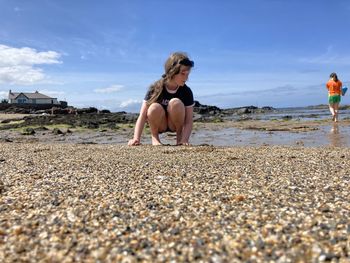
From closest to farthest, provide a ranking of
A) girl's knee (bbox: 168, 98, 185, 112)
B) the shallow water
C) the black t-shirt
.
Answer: girl's knee (bbox: 168, 98, 185, 112) < the black t-shirt < the shallow water

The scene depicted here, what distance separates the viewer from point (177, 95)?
734 cm

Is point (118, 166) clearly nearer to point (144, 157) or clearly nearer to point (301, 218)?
point (144, 157)

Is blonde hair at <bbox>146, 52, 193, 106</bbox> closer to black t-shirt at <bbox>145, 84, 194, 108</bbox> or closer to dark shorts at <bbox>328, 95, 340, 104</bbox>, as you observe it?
black t-shirt at <bbox>145, 84, 194, 108</bbox>

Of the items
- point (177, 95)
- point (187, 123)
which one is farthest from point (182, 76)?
point (187, 123)

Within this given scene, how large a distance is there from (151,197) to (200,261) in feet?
3.72

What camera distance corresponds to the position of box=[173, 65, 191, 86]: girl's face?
22.9ft

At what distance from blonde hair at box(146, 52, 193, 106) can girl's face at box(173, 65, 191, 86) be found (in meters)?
0.06

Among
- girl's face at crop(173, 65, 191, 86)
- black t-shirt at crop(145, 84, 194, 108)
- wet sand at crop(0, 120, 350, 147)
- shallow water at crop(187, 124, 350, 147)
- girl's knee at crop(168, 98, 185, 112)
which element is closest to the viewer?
girl's face at crop(173, 65, 191, 86)

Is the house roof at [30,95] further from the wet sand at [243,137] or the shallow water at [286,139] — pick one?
the shallow water at [286,139]

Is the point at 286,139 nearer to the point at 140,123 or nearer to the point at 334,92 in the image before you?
the point at 140,123

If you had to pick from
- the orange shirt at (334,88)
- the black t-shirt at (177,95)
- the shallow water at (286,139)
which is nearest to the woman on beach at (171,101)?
the black t-shirt at (177,95)

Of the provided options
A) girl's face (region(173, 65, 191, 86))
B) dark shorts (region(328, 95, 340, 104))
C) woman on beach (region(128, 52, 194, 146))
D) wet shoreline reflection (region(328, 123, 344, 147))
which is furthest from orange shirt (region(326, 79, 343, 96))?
girl's face (region(173, 65, 191, 86))

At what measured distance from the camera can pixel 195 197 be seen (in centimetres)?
292

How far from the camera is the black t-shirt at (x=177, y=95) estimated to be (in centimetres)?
726
